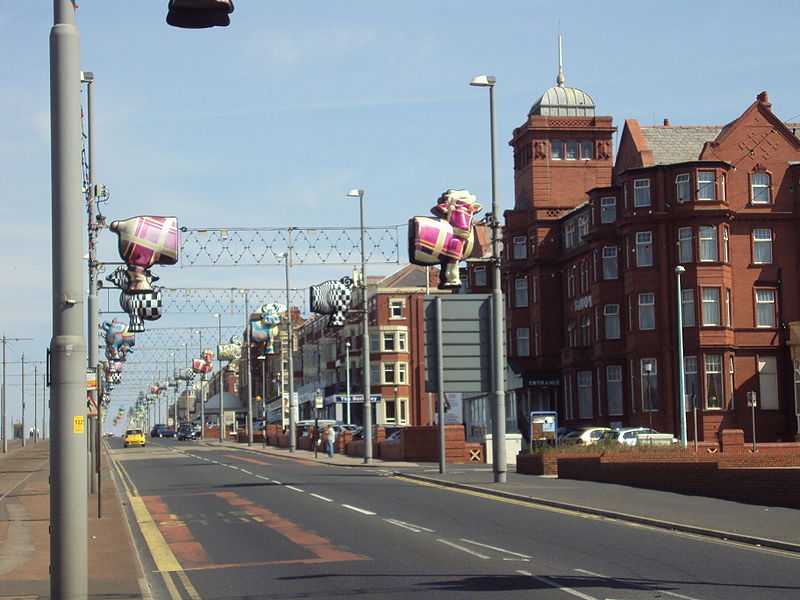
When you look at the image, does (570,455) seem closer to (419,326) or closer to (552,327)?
(552,327)

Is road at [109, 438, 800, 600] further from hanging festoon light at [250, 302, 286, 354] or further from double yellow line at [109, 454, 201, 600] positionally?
hanging festoon light at [250, 302, 286, 354]

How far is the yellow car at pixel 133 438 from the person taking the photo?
9012 centimetres

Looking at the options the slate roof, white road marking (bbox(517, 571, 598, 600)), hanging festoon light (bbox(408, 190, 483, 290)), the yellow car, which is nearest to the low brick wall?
hanging festoon light (bbox(408, 190, 483, 290))

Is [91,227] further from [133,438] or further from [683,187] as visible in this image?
[133,438]

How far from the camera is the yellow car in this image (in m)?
90.1

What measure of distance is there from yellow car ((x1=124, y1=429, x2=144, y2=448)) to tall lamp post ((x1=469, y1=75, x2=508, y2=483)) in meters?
59.3

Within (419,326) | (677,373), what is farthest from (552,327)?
(419,326)

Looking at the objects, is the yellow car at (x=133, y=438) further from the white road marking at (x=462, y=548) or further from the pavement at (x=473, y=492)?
the white road marking at (x=462, y=548)

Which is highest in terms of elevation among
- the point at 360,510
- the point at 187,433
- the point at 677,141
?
the point at 677,141

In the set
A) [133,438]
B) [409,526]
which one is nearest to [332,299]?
[409,526]

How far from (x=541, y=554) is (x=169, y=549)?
5672 millimetres

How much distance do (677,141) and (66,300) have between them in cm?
5435

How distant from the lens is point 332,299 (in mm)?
49406

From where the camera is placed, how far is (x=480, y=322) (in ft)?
121
